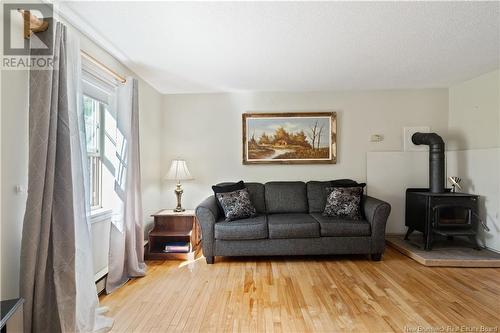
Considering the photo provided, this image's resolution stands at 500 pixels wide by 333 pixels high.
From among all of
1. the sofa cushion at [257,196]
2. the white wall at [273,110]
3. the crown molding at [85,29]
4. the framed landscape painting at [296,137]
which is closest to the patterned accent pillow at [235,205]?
the sofa cushion at [257,196]

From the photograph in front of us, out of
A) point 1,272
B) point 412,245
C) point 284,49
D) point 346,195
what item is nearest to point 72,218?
point 1,272

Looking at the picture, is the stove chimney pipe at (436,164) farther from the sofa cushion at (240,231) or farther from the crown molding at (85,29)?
the crown molding at (85,29)

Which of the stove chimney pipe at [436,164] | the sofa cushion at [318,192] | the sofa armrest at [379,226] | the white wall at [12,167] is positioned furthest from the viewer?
the sofa cushion at [318,192]

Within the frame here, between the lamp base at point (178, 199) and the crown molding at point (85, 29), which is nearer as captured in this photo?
the crown molding at point (85, 29)

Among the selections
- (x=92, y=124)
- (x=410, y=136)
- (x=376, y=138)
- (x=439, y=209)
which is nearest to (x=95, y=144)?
(x=92, y=124)

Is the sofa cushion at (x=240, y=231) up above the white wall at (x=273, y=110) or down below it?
below

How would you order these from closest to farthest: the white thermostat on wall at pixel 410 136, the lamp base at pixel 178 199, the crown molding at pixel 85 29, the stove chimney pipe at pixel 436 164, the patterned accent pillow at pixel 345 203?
the crown molding at pixel 85 29 < the patterned accent pillow at pixel 345 203 < the stove chimney pipe at pixel 436 164 < the lamp base at pixel 178 199 < the white thermostat on wall at pixel 410 136

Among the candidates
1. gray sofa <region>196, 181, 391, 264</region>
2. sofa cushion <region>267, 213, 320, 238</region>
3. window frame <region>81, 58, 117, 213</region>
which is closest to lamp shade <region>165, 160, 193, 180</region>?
gray sofa <region>196, 181, 391, 264</region>

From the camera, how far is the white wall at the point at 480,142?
3.24 m

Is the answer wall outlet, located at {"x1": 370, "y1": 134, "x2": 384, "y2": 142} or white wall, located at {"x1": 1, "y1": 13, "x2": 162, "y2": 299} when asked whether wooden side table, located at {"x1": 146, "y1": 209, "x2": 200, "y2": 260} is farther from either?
wall outlet, located at {"x1": 370, "y1": 134, "x2": 384, "y2": 142}

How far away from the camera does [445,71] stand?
3201 millimetres

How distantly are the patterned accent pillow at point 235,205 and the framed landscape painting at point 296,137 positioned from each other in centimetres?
86

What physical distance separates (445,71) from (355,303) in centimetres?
302

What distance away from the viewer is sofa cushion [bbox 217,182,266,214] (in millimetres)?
3770
